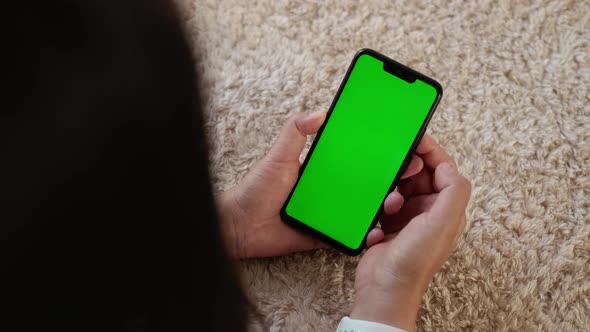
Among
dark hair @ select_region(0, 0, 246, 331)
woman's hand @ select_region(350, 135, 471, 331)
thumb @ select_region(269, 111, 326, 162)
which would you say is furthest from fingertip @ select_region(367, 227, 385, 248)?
dark hair @ select_region(0, 0, 246, 331)

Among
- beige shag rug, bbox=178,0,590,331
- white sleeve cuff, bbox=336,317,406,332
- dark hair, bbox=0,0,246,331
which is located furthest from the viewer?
beige shag rug, bbox=178,0,590,331

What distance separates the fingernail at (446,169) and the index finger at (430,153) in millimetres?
21

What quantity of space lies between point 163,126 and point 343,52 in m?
0.52

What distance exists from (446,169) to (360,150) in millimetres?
101

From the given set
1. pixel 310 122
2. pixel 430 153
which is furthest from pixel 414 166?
pixel 310 122

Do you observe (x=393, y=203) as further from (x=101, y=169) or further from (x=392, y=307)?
(x=101, y=169)

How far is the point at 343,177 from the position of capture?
0.65 m

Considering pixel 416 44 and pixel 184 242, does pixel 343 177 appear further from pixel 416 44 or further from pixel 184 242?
pixel 184 242

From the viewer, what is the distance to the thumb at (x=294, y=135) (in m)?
0.63

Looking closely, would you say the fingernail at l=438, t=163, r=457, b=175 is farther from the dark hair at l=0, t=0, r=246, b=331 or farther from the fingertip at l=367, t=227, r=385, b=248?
the dark hair at l=0, t=0, r=246, b=331

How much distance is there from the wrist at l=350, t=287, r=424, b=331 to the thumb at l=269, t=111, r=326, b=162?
0.18 meters

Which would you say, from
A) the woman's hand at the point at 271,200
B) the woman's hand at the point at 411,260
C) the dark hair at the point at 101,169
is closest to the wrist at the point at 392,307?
the woman's hand at the point at 411,260

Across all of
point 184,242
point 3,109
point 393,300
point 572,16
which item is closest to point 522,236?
point 393,300

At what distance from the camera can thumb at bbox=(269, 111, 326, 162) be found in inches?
24.6
